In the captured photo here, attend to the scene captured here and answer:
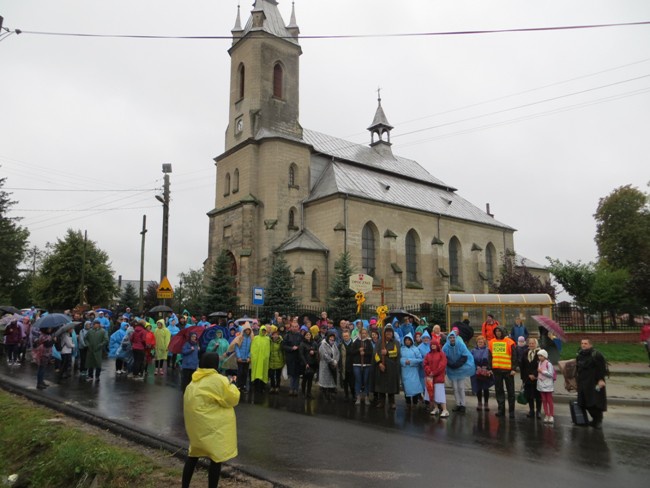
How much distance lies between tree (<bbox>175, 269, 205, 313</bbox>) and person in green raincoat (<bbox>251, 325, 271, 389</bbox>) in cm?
1806

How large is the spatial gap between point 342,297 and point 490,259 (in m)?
23.0

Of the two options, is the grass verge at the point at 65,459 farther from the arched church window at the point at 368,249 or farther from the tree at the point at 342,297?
the arched church window at the point at 368,249

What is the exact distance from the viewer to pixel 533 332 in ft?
64.8

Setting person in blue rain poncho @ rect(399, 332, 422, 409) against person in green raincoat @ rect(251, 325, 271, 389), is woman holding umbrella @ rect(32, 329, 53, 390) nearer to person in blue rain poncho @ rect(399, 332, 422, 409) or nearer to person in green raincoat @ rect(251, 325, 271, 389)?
person in green raincoat @ rect(251, 325, 271, 389)

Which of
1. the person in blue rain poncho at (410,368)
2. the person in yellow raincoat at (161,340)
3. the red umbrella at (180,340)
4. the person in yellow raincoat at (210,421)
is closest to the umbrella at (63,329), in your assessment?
the person in yellow raincoat at (161,340)

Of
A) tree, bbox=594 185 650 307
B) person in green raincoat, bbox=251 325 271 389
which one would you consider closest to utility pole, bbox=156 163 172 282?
person in green raincoat, bbox=251 325 271 389

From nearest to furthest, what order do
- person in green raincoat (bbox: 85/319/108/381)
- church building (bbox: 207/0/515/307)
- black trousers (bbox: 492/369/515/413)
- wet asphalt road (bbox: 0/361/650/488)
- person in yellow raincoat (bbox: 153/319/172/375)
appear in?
wet asphalt road (bbox: 0/361/650/488) → black trousers (bbox: 492/369/515/413) → person in green raincoat (bbox: 85/319/108/381) → person in yellow raincoat (bbox: 153/319/172/375) → church building (bbox: 207/0/515/307)

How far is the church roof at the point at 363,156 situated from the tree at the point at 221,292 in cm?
1273

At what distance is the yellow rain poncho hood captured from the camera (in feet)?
16.2

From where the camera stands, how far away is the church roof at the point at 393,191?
34.6 meters

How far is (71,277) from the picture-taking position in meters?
42.2

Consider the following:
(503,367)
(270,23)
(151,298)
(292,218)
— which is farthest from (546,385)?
(151,298)

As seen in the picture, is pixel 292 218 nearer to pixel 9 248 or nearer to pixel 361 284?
pixel 361 284

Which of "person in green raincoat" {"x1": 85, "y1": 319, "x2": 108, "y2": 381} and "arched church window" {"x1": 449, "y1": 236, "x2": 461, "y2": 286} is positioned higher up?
"arched church window" {"x1": 449, "y1": 236, "x2": 461, "y2": 286}
